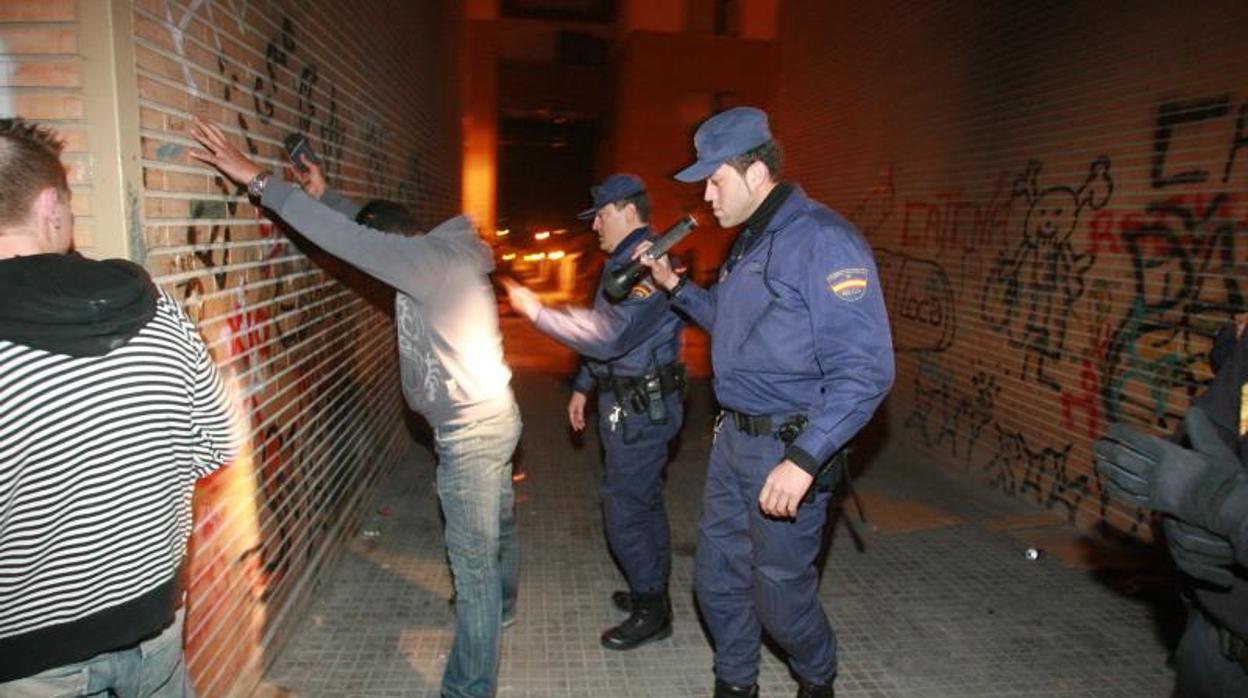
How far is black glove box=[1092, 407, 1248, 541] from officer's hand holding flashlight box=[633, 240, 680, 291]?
179 cm

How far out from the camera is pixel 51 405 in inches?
57.0

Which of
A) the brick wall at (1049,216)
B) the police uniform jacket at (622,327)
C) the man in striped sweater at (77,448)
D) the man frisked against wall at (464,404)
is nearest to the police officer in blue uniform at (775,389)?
the police uniform jacket at (622,327)

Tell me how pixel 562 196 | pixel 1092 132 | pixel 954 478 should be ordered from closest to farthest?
pixel 1092 132 < pixel 954 478 < pixel 562 196

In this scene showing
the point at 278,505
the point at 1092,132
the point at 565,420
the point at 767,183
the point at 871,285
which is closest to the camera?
the point at 871,285

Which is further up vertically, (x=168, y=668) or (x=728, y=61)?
(x=728, y=61)

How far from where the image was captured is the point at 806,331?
270cm

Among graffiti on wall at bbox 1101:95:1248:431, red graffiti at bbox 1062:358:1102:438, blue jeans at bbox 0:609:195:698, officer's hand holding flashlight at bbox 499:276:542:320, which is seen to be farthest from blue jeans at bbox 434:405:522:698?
red graffiti at bbox 1062:358:1102:438

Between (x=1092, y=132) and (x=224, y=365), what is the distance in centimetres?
565

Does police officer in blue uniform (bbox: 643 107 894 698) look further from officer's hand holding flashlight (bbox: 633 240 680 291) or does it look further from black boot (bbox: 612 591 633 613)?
black boot (bbox: 612 591 633 613)

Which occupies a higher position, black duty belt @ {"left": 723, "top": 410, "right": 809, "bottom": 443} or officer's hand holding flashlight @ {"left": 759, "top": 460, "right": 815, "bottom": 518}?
black duty belt @ {"left": 723, "top": 410, "right": 809, "bottom": 443}

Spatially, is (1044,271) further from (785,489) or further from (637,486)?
(785,489)

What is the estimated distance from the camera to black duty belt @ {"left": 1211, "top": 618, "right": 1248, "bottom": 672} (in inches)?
71.7

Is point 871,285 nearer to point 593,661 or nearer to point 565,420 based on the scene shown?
point 593,661

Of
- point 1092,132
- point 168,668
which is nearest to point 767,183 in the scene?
point 168,668
